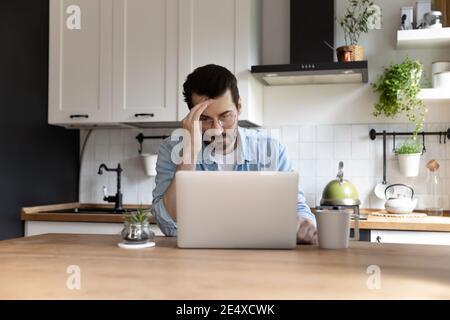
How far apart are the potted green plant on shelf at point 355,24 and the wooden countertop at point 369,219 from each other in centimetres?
95

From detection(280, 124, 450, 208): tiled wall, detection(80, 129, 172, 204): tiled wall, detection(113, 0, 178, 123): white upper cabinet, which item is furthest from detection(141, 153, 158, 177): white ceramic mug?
detection(280, 124, 450, 208): tiled wall

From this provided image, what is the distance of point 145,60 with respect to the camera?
3020 mm

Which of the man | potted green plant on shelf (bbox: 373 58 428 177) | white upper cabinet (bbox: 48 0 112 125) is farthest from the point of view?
white upper cabinet (bbox: 48 0 112 125)

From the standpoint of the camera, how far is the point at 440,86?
2.81 metres

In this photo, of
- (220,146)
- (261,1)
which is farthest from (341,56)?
(220,146)

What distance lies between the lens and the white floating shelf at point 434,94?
2789 mm

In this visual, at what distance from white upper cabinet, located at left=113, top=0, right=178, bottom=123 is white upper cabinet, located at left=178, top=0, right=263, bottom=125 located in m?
0.06

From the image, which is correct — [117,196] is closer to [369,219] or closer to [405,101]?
[369,219]

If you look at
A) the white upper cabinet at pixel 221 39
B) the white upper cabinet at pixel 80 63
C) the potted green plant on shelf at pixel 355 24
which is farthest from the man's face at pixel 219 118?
the white upper cabinet at pixel 80 63

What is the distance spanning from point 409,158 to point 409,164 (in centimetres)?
4

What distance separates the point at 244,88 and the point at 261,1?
0.77 m

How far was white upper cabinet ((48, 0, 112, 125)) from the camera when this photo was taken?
3.09m

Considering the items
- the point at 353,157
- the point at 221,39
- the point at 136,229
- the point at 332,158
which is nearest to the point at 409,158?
the point at 353,157

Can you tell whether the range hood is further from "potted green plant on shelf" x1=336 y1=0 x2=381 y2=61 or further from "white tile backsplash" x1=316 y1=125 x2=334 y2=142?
"white tile backsplash" x1=316 y1=125 x2=334 y2=142
